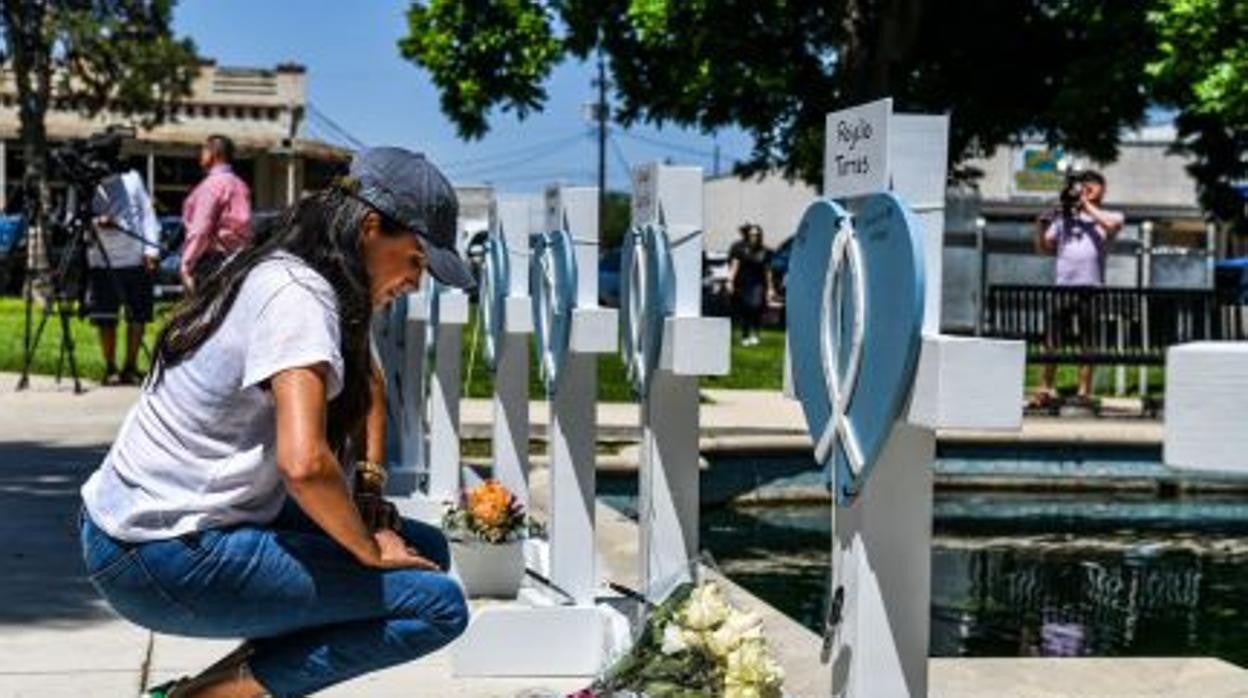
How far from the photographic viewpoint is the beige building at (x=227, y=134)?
158 feet

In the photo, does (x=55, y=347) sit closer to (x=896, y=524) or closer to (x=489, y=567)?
(x=489, y=567)

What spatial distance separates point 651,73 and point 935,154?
22007 mm

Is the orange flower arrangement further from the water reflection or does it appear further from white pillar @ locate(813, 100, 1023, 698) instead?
white pillar @ locate(813, 100, 1023, 698)

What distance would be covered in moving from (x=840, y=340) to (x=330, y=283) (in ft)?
3.27

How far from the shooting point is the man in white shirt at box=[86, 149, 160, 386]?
14.7m

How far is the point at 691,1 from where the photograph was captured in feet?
72.8

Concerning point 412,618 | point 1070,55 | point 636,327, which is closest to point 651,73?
point 1070,55

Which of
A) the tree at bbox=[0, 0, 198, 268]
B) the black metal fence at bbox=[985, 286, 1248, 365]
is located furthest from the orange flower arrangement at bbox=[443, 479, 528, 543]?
the tree at bbox=[0, 0, 198, 268]

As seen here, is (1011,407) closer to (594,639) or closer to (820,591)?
(594,639)

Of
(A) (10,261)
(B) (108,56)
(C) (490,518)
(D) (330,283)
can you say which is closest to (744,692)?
(D) (330,283)

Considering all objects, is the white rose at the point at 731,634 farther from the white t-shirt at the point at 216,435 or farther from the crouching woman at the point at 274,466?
the white t-shirt at the point at 216,435

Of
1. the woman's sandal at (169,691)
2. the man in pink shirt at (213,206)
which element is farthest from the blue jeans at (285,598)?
the man in pink shirt at (213,206)

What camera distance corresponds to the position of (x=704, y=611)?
4289 mm

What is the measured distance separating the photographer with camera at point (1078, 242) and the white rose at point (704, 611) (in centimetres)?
1068
